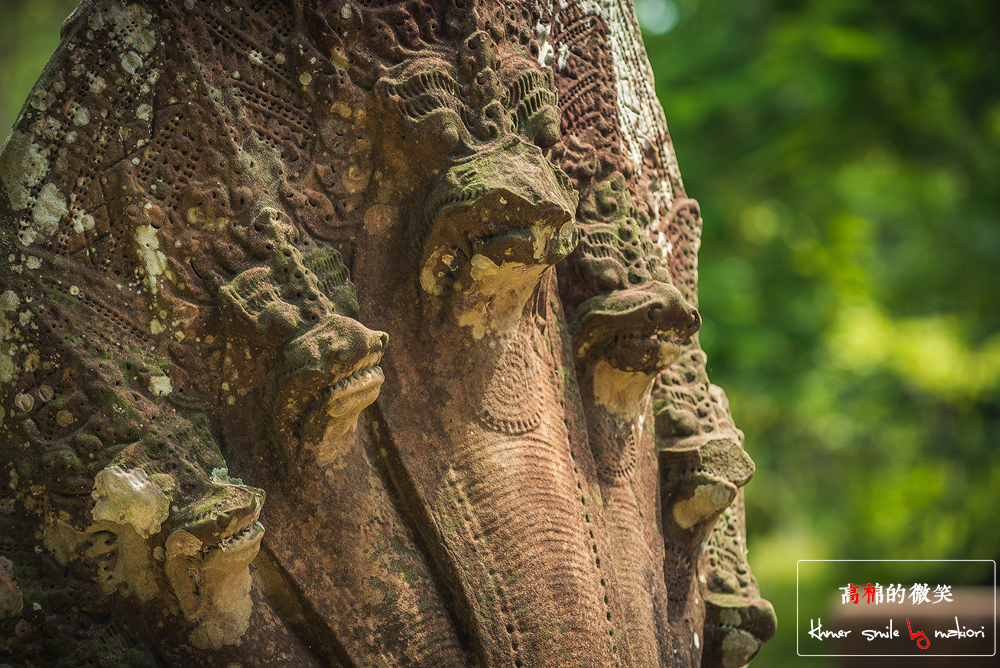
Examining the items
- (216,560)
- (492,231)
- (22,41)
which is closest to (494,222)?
(492,231)

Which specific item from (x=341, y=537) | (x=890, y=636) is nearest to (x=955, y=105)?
(x=890, y=636)

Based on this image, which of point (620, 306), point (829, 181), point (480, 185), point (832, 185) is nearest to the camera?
point (480, 185)

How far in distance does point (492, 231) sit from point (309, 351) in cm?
29

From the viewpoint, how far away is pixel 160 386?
1.23 m

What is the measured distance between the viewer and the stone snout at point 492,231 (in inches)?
50.6

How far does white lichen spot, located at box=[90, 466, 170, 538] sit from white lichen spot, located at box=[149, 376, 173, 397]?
11 centimetres

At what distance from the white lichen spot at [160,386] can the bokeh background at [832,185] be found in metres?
2.91

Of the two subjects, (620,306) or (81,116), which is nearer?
(81,116)

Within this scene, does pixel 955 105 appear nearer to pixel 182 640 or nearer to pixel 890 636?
pixel 890 636

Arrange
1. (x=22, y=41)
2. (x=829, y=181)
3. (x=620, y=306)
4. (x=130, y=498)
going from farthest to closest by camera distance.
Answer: (x=22, y=41)
(x=829, y=181)
(x=620, y=306)
(x=130, y=498)

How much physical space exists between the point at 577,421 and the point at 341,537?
16.6 inches

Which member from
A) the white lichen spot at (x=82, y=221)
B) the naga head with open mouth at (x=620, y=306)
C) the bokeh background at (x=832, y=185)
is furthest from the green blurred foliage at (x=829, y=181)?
the white lichen spot at (x=82, y=221)

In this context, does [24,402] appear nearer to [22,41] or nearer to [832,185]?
[832,185]

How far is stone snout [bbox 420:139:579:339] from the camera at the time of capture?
4.22 ft
